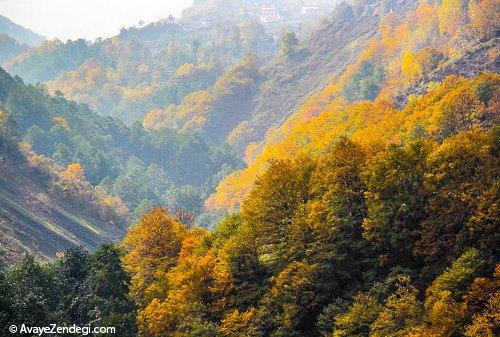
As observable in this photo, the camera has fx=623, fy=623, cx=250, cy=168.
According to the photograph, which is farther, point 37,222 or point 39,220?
point 39,220

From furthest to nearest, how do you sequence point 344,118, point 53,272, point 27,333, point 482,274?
1. point 344,118
2. point 53,272
3. point 482,274
4. point 27,333

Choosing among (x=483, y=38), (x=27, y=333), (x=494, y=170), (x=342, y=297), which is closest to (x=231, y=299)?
(x=342, y=297)

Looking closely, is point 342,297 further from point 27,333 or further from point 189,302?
point 27,333

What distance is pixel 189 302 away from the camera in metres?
68.4

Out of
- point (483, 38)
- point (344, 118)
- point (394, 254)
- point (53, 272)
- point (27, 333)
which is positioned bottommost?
point (27, 333)

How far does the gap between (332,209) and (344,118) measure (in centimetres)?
11927

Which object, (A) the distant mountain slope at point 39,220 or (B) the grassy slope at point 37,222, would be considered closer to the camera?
(B) the grassy slope at point 37,222

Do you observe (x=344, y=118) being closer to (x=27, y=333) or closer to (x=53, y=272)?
(x=53, y=272)

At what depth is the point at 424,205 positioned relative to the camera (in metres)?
67.6

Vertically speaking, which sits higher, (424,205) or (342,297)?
(424,205)

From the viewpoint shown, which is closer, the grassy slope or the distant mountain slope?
the grassy slope

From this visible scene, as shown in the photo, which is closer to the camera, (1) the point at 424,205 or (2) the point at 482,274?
(2) the point at 482,274

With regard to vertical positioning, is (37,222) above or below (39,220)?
below

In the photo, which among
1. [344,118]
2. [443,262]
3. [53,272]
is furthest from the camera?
[344,118]
